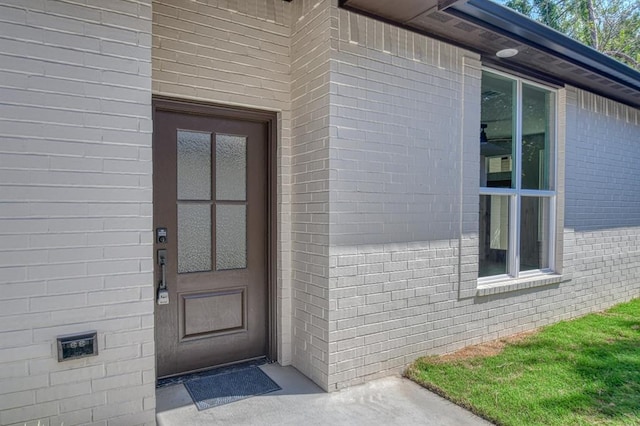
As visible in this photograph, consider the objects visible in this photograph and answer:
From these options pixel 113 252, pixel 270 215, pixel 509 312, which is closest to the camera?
pixel 113 252

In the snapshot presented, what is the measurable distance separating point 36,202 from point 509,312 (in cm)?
409

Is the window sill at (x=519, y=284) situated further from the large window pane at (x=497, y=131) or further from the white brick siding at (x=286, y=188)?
the large window pane at (x=497, y=131)

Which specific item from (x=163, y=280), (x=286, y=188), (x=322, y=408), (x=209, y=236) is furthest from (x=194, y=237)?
(x=322, y=408)

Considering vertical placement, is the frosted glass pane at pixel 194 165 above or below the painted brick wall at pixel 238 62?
below

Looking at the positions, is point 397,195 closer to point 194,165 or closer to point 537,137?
point 194,165

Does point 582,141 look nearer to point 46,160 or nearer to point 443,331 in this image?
point 443,331

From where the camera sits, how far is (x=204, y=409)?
266 centimetres

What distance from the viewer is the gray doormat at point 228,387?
278cm

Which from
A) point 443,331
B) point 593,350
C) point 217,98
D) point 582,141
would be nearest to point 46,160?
point 217,98

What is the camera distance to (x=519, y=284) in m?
4.14

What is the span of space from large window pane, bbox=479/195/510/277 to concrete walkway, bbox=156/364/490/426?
5.16ft

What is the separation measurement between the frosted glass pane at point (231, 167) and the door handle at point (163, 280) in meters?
0.61

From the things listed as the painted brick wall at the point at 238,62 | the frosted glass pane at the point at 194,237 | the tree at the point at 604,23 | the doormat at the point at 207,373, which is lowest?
the doormat at the point at 207,373

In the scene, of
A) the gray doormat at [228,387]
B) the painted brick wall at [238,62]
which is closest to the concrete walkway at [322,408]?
the gray doormat at [228,387]
